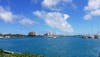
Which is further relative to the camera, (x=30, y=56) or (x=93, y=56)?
(x=93, y=56)

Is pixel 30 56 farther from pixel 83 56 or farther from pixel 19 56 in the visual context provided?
pixel 83 56

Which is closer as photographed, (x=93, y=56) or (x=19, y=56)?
(x=19, y=56)

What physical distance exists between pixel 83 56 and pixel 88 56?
58.9 inches

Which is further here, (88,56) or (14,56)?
(88,56)

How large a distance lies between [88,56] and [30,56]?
48.6m

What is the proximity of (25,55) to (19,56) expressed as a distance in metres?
0.58

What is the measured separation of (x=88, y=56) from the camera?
6988cm

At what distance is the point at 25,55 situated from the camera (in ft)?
77.2

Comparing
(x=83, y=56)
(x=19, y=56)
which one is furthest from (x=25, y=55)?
(x=83, y=56)

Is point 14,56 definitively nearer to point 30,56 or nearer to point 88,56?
point 30,56

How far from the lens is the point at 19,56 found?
76.4ft

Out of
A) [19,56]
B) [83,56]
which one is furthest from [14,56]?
[83,56]

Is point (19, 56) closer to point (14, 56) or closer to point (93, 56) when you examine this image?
point (14, 56)

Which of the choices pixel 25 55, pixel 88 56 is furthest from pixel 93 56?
pixel 25 55
